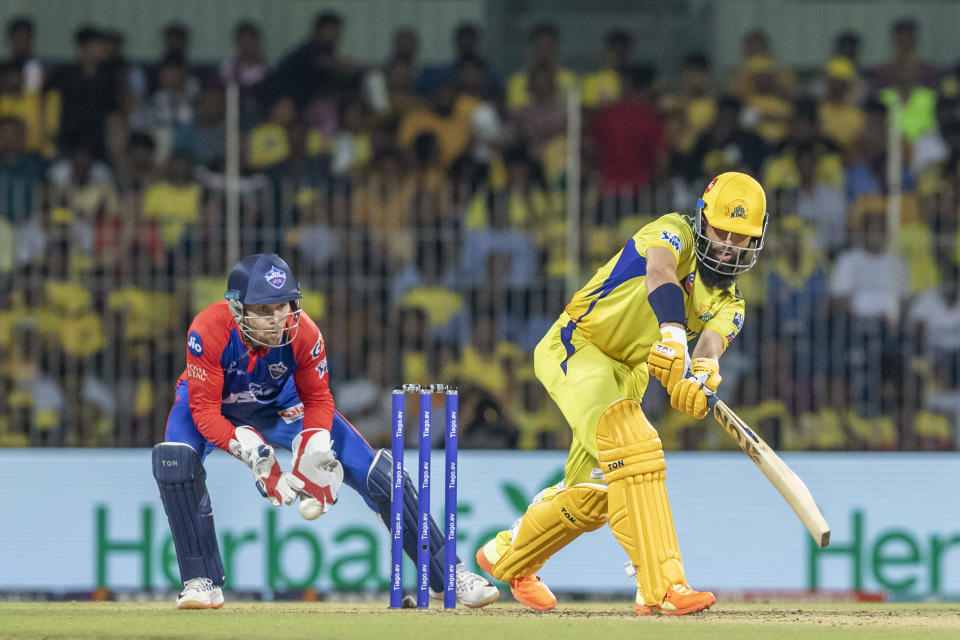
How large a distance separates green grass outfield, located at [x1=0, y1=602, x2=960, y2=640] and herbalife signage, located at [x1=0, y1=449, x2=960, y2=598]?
2.08m

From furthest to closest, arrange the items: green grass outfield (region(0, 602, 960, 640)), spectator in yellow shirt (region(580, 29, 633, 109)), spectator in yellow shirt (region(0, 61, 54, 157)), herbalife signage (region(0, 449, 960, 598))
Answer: spectator in yellow shirt (region(580, 29, 633, 109)) < spectator in yellow shirt (region(0, 61, 54, 157)) < herbalife signage (region(0, 449, 960, 598)) < green grass outfield (region(0, 602, 960, 640))

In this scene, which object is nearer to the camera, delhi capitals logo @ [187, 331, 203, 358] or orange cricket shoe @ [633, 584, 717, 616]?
orange cricket shoe @ [633, 584, 717, 616]

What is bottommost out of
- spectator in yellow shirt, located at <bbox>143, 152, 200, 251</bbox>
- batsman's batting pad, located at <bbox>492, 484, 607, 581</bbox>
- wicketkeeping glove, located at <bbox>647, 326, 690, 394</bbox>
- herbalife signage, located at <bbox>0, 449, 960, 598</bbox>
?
herbalife signage, located at <bbox>0, 449, 960, 598</bbox>

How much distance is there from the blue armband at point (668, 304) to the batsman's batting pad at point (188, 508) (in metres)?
2.15

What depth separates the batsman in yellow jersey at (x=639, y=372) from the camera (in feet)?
21.1

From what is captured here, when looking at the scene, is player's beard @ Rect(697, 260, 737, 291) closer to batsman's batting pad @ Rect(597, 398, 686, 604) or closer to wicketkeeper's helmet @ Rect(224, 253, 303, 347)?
batsman's batting pad @ Rect(597, 398, 686, 604)

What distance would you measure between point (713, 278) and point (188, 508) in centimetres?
255

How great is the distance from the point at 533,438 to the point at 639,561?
354 centimetres

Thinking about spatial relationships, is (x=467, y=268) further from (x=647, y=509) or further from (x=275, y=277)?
(x=647, y=509)

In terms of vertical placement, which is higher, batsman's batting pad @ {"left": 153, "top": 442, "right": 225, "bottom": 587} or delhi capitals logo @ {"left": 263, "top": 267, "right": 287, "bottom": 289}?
delhi capitals logo @ {"left": 263, "top": 267, "right": 287, "bottom": 289}

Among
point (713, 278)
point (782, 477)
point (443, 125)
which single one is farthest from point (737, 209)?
point (443, 125)

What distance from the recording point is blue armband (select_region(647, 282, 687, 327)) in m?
6.45

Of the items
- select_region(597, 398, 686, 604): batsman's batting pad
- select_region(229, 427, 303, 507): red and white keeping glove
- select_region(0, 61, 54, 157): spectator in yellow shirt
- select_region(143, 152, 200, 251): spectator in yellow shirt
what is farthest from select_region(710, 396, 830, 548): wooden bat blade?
select_region(0, 61, 54, 157): spectator in yellow shirt

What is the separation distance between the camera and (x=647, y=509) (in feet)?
21.2
